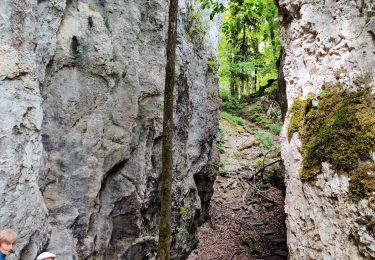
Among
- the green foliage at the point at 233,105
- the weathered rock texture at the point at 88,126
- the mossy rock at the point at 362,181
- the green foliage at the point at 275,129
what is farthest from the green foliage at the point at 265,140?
the mossy rock at the point at 362,181

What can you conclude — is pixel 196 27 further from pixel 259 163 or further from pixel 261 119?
pixel 261 119

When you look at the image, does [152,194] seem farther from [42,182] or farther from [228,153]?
[228,153]

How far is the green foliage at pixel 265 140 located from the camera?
1766 centimetres

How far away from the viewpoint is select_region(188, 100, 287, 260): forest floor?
11.1 m

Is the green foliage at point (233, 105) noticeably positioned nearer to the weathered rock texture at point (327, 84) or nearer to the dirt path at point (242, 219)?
the dirt path at point (242, 219)

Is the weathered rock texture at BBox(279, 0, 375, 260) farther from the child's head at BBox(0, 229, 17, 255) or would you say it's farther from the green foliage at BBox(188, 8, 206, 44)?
the child's head at BBox(0, 229, 17, 255)

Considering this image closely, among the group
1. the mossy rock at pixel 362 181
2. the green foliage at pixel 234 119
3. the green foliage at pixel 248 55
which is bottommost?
the mossy rock at pixel 362 181

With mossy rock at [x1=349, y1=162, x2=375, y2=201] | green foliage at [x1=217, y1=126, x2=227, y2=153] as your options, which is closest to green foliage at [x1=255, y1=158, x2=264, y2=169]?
green foliage at [x1=217, y1=126, x2=227, y2=153]

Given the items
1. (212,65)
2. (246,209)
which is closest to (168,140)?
(212,65)

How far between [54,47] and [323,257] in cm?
671

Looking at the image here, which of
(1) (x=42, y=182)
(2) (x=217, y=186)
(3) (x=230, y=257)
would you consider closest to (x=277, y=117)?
(2) (x=217, y=186)

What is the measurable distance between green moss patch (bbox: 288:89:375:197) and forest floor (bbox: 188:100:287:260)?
5540 millimetres

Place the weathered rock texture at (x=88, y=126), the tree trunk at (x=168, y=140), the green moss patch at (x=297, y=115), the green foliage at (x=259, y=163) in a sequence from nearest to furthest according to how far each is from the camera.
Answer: the weathered rock texture at (x=88, y=126), the tree trunk at (x=168, y=140), the green moss patch at (x=297, y=115), the green foliage at (x=259, y=163)

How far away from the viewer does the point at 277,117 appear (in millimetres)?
21812
